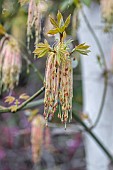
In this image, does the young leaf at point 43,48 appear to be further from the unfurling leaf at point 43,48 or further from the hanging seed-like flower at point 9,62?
the hanging seed-like flower at point 9,62

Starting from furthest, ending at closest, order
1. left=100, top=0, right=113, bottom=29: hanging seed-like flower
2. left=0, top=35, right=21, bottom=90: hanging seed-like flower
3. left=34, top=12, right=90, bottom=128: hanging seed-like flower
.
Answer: left=100, top=0, right=113, bottom=29: hanging seed-like flower, left=0, top=35, right=21, bottom=90: hanging seed-like flower, left=34, top=12, right=90, bottom=128: hanging seed-like flower

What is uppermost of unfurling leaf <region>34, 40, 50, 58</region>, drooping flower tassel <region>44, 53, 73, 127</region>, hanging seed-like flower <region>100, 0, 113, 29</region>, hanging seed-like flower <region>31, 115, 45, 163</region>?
hanging seed-like flower <region>100, 0, 113, 29</region>

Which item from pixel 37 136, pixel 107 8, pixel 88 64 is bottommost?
pixel 37 136

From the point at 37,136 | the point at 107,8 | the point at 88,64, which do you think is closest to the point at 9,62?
the point at 107,8

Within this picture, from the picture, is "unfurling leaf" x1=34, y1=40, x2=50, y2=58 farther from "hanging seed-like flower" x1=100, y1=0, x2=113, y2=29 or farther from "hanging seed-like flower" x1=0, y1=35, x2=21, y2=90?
"hanging seed-like flower" x1=100, y1=0, x2=113, y2=29

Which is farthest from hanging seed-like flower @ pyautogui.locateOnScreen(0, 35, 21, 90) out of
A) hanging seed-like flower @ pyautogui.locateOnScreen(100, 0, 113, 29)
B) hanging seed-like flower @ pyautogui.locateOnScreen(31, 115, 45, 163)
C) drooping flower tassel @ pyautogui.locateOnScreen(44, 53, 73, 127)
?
drooping flower tassel @ pyautogui.locateOnScreen(44, 53, 73, 127)

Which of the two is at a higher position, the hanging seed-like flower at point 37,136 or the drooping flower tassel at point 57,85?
the drooping flower tassel at point 57,85

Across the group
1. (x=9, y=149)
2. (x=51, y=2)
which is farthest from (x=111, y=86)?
(x=9, y=149)

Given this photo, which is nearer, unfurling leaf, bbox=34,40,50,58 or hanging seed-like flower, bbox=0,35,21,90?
unfurling leaf, bbox=34,40,50,58

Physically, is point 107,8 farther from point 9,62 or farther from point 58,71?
point 58,71

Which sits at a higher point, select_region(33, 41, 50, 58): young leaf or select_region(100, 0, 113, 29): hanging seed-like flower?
select_region(100, 0, 113, 29): hanging seed-like flower

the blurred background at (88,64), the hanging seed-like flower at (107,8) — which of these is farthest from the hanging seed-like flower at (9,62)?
the hanging seed-like flower at (107,8)
